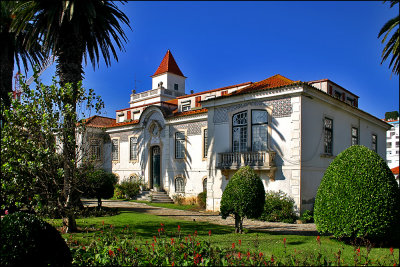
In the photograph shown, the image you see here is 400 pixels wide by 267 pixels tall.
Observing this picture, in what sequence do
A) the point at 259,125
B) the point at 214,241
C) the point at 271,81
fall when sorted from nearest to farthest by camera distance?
the point at 214,241 → the point at 259,125 → the point at 271,81

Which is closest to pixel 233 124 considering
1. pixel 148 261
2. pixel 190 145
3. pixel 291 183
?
pixel 291 183

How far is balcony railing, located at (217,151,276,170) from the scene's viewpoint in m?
17.0

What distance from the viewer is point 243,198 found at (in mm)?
11836

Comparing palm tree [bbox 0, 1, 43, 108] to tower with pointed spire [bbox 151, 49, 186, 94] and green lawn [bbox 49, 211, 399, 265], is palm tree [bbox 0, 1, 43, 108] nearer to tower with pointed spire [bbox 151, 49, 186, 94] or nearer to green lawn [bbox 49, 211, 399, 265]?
green lawn [bbox 49, 211, 399, 265]

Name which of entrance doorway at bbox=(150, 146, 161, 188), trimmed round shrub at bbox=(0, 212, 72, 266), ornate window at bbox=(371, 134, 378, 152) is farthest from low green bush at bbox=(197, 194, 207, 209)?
trimmed round shrub at bbox=(0, 212, 72, 266)

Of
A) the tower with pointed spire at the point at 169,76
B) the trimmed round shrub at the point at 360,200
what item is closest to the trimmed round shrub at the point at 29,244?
the trimmed round shrub at the point at 360,200

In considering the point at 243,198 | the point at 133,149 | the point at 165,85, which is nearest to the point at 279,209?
the point at 243,198

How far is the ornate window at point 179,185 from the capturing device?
25.5m

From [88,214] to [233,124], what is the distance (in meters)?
9.10

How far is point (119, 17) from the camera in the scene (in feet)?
51.8

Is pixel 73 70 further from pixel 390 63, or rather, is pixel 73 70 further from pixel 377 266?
pixel 390 63

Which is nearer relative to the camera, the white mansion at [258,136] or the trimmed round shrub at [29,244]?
the trimmed round shrub at [29,244]

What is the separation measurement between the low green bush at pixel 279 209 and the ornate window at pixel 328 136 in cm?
411

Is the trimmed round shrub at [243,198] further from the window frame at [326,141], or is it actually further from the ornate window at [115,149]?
the ornate window at [115,149]
